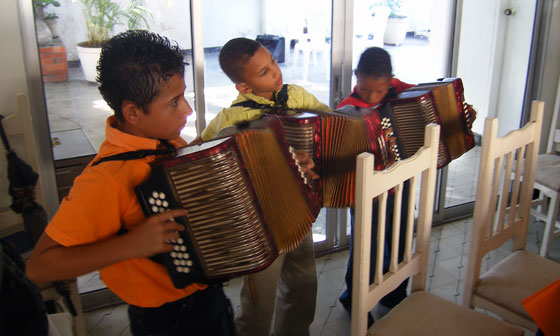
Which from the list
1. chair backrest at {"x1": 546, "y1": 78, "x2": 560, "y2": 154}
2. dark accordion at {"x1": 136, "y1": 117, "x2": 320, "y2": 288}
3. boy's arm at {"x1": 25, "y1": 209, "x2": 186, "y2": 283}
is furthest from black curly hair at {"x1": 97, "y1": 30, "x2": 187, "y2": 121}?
chair backrest at {"x1": 546, "y1": 78, "x2": 560, "y2": 154}

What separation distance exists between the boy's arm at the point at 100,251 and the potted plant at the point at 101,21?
107 cm

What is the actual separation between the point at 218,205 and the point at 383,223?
56 centimetres

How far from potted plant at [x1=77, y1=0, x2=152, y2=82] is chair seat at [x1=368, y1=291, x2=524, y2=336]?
4.54 ft

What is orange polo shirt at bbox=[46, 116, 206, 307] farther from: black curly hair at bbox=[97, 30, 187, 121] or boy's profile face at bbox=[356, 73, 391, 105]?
boy's profile face at bbox=[356, 73, 391, 105]

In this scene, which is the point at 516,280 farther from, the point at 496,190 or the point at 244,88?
the point at 244,88

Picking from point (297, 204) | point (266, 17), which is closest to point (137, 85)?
point (297, 204)

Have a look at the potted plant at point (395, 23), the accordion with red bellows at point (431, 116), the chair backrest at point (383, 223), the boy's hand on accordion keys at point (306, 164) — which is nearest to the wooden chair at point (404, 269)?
the chair backrest at point (383, 223)

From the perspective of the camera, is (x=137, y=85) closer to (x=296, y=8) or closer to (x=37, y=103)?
(x=37, y=103)

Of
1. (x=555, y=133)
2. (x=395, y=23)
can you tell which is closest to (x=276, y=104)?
(x=395, y=23)

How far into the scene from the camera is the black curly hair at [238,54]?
5.23 ft

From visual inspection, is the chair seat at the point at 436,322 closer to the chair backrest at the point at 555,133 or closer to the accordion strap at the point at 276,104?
the accordion strap at the point at 276,104

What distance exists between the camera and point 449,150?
1935 millimetres

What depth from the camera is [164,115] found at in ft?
3.45

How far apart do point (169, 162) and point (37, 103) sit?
3.77 ft
